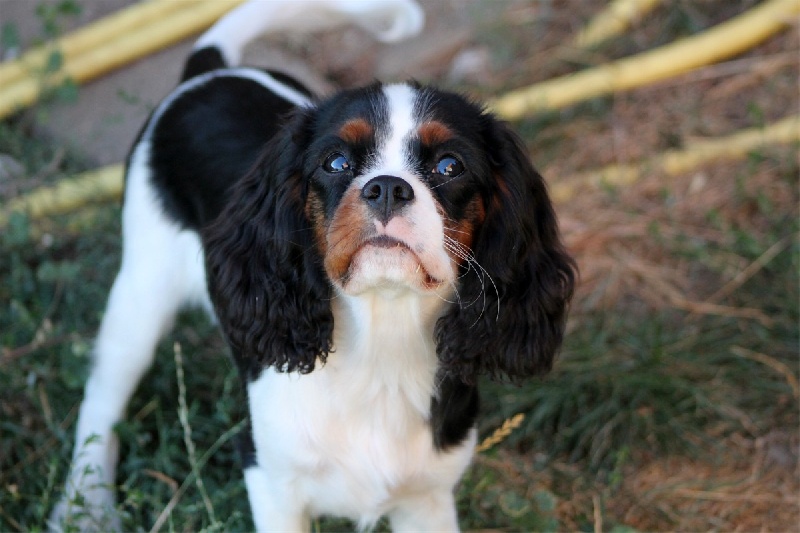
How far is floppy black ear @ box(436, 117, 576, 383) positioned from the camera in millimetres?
2334

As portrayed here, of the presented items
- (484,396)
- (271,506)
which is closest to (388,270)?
(271,506)

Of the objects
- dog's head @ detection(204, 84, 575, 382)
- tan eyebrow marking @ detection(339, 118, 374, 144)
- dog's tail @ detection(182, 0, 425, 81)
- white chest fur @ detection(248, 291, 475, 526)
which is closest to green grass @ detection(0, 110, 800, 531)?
white chest fur @ detection(248, 291, 475, 526)

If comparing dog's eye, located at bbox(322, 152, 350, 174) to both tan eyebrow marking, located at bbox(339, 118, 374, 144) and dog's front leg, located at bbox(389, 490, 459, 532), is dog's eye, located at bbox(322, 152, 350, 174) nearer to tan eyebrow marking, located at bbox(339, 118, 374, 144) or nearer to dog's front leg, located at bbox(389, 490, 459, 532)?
tan eyebrow marking, located at bbox(339, 118, 374, 144)

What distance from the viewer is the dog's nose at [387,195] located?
79.3 inches

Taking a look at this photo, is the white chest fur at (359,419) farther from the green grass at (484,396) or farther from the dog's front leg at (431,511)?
the green grass at (484,396)

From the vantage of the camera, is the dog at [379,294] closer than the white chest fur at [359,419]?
Yes

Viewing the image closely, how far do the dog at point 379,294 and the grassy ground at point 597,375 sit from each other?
0.36 m

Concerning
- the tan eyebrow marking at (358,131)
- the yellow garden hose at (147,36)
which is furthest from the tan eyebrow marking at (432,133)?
the yellow garden hose at (147,36)

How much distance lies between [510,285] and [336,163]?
515 millimetres

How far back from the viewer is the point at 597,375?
139 inches

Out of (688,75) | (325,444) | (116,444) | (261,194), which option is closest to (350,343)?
(325,444)

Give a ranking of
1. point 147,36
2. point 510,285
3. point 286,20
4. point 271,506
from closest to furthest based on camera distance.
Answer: point 510,285
point 271,506
point 286,20
point 147,36

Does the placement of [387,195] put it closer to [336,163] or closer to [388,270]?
[388,270]

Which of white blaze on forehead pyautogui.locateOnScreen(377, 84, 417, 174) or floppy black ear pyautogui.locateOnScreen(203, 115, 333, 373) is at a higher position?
white blaze on forehead pyautogui.locateOnScreen(377, 84, 417, 174)
